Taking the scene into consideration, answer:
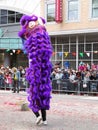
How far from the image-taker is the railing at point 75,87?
24953mm

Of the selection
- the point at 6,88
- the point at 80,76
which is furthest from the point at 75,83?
the point at 6,88

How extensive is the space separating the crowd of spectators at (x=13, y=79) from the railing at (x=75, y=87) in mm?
2509

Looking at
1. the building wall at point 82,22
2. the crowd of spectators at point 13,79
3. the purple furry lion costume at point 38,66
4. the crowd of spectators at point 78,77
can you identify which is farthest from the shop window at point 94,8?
the purple furry lion costume at point 38,66

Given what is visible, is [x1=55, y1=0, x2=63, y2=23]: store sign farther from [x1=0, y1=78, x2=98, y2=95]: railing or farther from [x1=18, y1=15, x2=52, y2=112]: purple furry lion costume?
[x1=18, y1=15, x2=52, y2=112]: purple furry lion costume

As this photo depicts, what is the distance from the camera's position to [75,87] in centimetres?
2600

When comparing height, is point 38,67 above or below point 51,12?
below

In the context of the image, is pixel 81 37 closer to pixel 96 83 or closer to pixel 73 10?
pixel 73 10

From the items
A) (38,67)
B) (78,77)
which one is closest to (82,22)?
(78,77)

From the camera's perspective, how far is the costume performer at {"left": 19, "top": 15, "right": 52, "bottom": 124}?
10.5 m

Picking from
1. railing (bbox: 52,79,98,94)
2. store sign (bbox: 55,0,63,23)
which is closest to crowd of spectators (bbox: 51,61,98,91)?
railing (bbox: 52,79,98,94)

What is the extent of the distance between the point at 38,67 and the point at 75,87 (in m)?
15.6

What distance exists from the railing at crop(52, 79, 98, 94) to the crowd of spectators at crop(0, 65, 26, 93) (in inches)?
98.8

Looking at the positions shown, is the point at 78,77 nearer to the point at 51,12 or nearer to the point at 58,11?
the point at 58,11

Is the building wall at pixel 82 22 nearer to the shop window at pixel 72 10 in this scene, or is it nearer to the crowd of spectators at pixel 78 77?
the shop window at pixel 72 10
